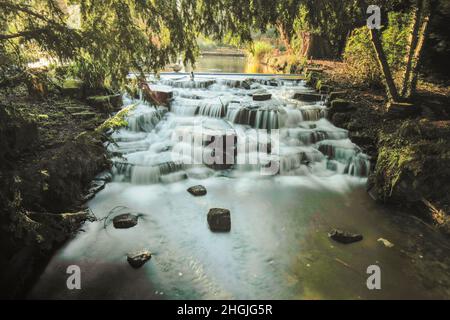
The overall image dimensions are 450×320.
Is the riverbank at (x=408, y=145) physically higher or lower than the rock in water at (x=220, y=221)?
higher

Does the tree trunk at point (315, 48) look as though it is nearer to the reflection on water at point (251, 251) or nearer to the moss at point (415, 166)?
the moss at point (415, 166)

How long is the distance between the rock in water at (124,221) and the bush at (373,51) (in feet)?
32.0

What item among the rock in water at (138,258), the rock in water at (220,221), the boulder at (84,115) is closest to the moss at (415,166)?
the rock in water at (220,221)

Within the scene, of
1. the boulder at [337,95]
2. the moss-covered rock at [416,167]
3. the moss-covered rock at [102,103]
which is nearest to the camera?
the moss-covered rock at [416,167]

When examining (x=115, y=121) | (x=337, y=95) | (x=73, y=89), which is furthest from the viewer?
(x=337, y=95)

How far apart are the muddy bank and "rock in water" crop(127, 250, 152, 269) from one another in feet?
3.69

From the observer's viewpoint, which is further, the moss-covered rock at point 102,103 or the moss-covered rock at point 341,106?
the moss-covered rock at point 341,106

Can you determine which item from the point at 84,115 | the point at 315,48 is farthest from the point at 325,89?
the point at 315,48

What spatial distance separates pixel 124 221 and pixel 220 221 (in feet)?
6.60

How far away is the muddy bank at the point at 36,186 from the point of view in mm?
4277

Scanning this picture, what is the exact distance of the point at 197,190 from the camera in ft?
26.7

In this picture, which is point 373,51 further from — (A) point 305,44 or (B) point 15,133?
(B) point 15,133
